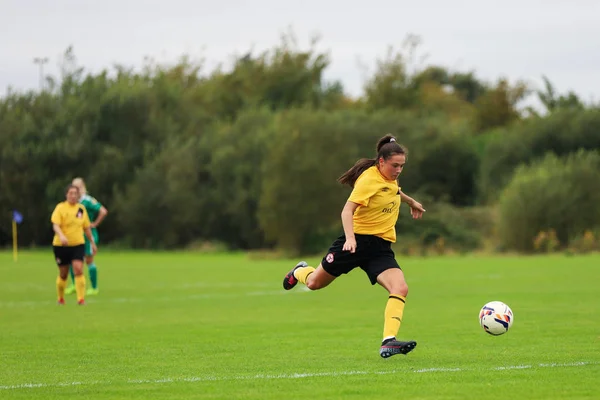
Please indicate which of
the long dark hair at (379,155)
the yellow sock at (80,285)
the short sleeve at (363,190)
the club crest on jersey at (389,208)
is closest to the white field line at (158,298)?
the yellow sock at (80,285)

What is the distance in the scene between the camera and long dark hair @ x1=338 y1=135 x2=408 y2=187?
10430 mm

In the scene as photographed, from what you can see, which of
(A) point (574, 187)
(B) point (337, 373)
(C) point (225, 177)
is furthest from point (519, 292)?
(C) point (225, 177)

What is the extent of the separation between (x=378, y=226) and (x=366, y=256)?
0.32 metres

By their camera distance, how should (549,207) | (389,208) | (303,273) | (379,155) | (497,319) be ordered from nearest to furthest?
1. (379,155)
2. (389,208)
3. (497,319)
4. (303,273)
5. (549,207)

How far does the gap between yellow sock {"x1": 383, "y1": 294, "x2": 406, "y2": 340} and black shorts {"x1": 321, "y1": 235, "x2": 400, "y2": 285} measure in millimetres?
356

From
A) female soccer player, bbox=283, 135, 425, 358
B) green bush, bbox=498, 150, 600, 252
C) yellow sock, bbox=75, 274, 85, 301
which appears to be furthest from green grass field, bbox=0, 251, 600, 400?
green bush, bbox=498, 150, 600, 252

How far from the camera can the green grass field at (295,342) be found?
857cm

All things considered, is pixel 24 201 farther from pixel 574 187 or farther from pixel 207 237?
pixel 574 187

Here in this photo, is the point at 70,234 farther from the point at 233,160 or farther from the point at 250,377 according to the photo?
the point at 233,160

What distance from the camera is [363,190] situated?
10.4m

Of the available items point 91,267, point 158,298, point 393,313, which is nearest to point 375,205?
point 393,313

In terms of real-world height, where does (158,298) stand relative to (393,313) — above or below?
below

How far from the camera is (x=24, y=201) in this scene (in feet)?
170

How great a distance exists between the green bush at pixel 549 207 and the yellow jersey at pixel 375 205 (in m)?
27.9
